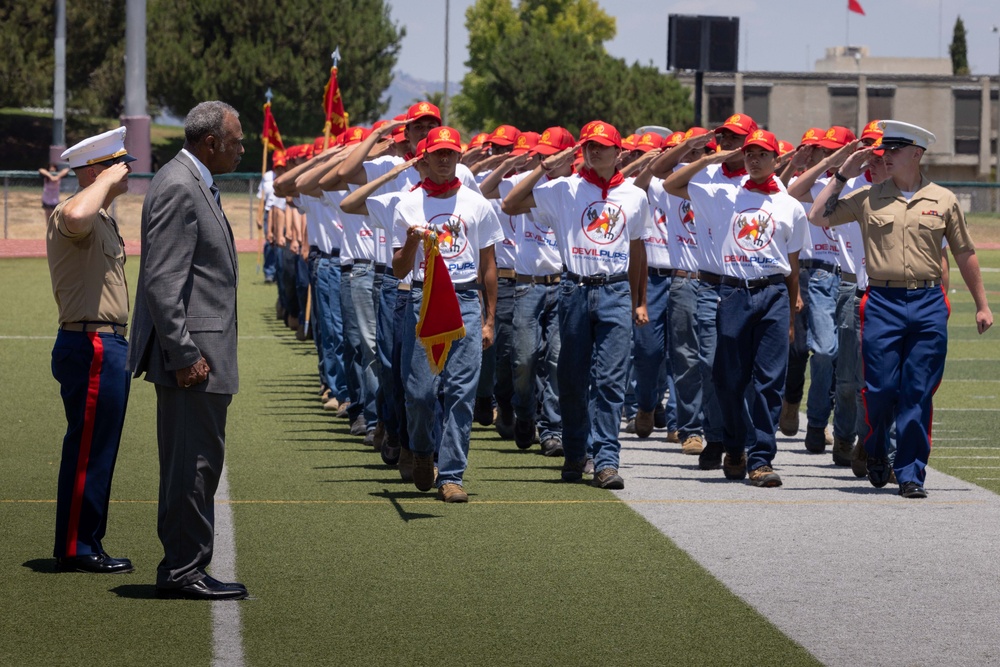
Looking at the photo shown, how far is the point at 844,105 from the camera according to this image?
98625mm

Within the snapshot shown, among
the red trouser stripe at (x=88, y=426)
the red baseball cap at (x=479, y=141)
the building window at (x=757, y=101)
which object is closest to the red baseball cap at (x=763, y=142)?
the red baseball cap at (x=479, y=141)

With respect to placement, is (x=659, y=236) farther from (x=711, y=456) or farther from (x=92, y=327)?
(x=92, y=327)

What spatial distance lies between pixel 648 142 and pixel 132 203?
33451 mm

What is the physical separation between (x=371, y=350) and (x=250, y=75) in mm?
54666

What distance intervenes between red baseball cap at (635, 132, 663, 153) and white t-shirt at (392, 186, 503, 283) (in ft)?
12.7

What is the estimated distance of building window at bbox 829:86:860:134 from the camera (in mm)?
98250

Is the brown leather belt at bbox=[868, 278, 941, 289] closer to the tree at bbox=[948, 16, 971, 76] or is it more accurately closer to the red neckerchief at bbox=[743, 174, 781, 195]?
the red neckerchief at bbox=[743, 174, 781, 195]

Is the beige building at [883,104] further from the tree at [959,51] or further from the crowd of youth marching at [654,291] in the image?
the crowd of youth marching at [654,291]

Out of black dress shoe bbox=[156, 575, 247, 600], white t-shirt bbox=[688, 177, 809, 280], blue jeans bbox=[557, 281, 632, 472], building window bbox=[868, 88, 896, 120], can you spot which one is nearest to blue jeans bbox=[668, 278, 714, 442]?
white t-shirt bbox=[688, 177, 809, 280]

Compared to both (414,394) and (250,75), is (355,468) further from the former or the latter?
(250,75)

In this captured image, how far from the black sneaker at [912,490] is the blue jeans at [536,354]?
2.81 meters

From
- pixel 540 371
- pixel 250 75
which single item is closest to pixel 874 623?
pixel 540 371

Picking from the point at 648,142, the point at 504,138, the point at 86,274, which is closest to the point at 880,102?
the point at 648,142

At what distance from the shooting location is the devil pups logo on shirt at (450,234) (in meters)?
9.90
